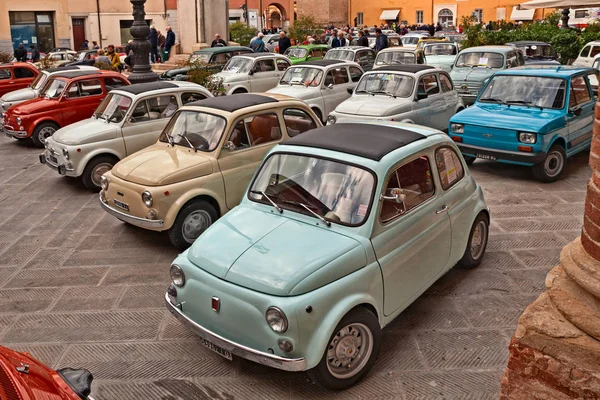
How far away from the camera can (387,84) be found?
11.6 meters

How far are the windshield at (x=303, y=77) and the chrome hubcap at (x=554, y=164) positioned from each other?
5761 mm

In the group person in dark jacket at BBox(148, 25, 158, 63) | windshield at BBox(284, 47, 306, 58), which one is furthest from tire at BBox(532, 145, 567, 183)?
person in dark jacket at BBox(148, 25, 158, 63)

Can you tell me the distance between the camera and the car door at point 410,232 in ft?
15.9

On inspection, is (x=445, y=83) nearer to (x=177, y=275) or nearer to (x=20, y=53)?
(x=177, y=275)

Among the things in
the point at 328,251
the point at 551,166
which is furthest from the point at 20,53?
the point at 328,251

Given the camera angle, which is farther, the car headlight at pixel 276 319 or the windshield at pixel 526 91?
the windshield at pixel 526 91

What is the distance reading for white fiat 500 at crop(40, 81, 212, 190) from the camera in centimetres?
945

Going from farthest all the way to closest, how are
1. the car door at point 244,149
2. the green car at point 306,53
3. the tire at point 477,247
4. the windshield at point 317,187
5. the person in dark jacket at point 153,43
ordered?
the person in dark jacket at point 153,43 → the green car at point 306,53 → the car door at point 244,149 → the tire at point 477,247 → the windshield at point 317,187

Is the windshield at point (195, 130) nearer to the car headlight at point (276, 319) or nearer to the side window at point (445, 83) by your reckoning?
the car headlight at point (276, 319)

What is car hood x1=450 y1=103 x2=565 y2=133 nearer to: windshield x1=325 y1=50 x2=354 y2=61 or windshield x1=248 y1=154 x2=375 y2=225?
windshield x1=248 y1=154 x2=375 y2=225

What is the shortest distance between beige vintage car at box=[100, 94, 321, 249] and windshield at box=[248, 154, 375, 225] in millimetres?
1793

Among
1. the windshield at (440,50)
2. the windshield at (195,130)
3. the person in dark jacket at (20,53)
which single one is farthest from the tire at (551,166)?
the person in dark jacket at (20,53)

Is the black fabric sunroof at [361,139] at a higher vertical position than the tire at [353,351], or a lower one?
higher

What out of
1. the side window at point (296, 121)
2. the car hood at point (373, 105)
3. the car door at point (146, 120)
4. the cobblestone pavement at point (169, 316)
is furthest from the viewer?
the car hood at point (373, 105)
